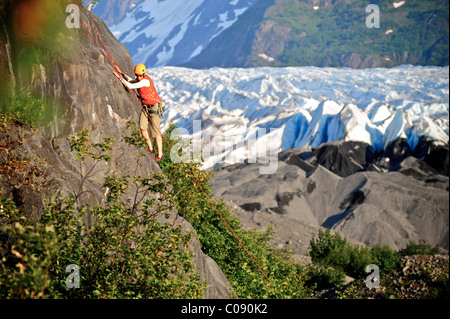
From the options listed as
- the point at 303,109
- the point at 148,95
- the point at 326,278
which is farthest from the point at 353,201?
the point at 303,109

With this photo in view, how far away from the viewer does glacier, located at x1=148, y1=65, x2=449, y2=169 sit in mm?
90812

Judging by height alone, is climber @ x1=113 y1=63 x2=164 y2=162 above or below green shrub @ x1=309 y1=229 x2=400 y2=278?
above

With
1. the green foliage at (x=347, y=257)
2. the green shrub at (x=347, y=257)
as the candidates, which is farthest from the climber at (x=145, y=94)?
the green shrub at (x=347, y=257)

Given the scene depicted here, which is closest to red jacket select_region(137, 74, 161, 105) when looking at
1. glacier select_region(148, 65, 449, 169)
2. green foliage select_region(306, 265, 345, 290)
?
green foliage select_region(306, 265, 345, 290)

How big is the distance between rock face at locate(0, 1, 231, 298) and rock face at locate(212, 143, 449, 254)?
29325 mm

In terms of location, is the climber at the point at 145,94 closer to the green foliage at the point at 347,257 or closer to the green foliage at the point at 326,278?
the green foliage at the point at 326,278

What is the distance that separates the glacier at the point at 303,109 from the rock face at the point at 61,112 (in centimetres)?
4544

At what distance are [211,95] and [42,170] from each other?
137 meters

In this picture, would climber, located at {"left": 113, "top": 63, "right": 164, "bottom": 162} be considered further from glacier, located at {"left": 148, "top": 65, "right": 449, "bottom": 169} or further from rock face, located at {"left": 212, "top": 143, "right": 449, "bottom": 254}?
glacier, located at {"left": 148, "top": 65, "right": 449, "bottom": 169}

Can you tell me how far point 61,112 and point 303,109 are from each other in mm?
102579

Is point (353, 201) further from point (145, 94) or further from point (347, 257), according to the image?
point (145, 94)

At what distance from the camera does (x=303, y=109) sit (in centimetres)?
11006
